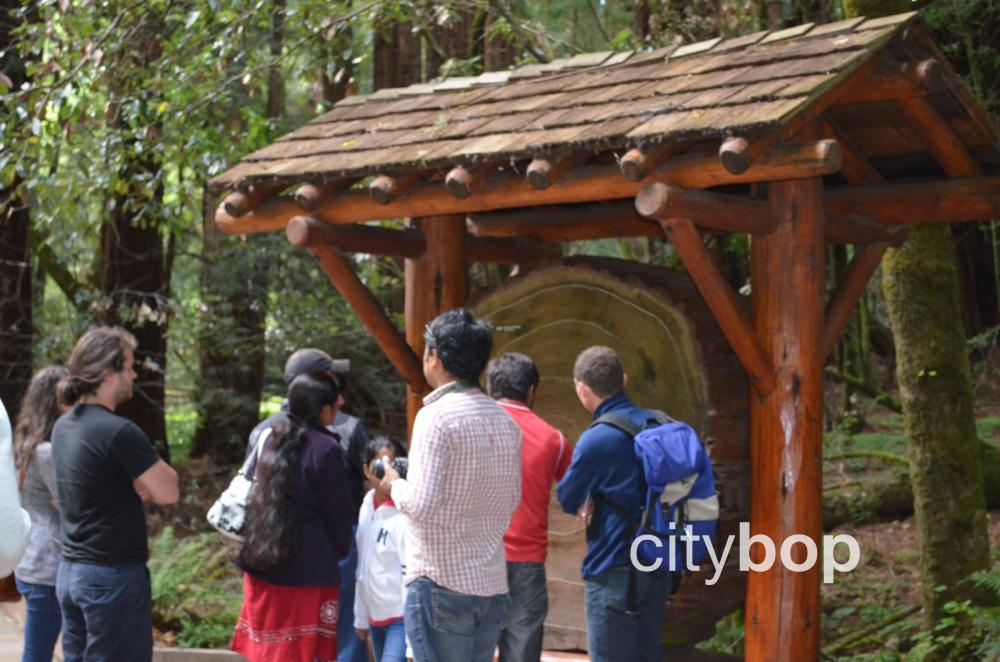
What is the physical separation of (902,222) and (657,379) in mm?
1497

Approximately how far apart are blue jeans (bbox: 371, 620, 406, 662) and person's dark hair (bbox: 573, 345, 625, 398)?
1.33 meters

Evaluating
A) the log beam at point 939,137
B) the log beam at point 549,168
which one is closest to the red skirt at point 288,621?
the log beam at point 549,168

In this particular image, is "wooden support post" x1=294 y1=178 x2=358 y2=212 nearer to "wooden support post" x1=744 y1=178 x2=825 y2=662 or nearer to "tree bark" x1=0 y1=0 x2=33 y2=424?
"wooden support post" x1=744 y1=178 x2=825 y2=662

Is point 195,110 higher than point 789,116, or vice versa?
point 195,110

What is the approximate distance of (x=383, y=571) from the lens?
5434 mm

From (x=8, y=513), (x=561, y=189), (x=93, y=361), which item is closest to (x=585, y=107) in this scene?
(x=561, y=189)


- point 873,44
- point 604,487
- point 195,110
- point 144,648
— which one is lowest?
point 144,648

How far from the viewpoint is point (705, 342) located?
6266 mm

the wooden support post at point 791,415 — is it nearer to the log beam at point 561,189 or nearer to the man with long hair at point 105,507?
the log beam at point 561,189

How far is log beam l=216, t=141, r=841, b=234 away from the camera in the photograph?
16.2 feet

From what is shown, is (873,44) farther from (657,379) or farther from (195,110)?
(195,110)

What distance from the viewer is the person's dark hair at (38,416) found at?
553 centimetres

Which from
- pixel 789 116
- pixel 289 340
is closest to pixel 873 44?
pixel 789 116

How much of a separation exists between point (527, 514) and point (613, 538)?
369mm
